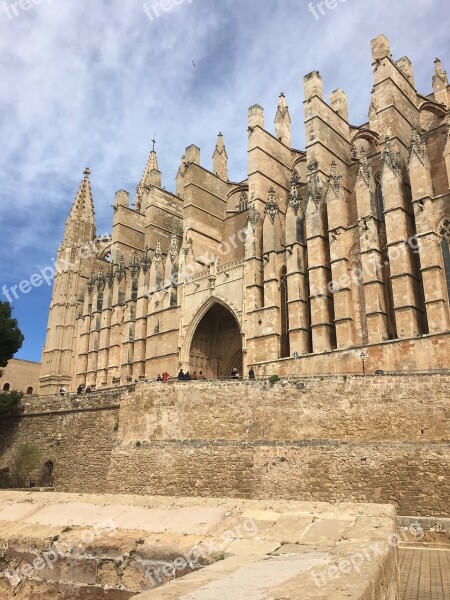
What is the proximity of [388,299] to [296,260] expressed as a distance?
181 inches

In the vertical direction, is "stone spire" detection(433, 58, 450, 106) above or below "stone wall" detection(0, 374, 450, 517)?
above

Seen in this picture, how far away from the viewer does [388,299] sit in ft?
65.4

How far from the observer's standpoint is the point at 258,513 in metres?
4.23

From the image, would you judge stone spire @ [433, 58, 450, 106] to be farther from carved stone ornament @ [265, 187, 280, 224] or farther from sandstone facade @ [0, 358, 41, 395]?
sandstone facade @ [0, 358, 41, 395]

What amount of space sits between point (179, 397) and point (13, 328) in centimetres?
1453

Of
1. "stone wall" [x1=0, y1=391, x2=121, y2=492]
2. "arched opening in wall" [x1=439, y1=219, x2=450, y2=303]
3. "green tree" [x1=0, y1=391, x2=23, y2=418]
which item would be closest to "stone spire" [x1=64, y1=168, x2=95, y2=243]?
"green tree" [x1=0, y1=391, x2=23, y2=418]

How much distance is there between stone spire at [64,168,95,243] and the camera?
41.1 meters

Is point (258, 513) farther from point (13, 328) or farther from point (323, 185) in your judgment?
point (13, 328)

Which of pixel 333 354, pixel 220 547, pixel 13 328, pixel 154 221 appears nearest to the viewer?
pixel 220 547

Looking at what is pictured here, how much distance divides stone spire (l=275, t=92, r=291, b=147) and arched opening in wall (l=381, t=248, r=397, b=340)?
12.5 m

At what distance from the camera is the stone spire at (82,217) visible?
135ft

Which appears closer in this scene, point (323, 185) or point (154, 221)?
point (323, 185)

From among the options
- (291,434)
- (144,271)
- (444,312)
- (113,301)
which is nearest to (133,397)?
(291,434)

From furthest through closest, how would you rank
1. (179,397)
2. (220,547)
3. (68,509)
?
(179,397)
(68,509)
(220,547)
